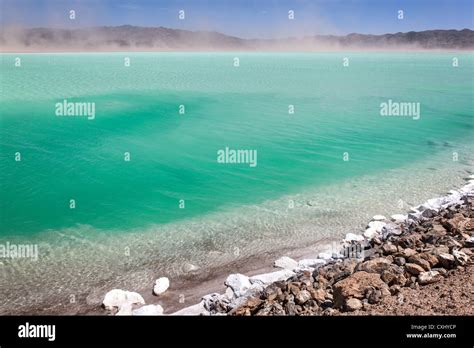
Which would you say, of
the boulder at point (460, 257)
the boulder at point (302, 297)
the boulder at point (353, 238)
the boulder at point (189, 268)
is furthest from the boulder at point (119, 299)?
the boulder at point (460, 257)

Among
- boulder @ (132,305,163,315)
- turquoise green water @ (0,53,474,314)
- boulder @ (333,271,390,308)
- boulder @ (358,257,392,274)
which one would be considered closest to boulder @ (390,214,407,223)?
turquoise green water @ (0,53,474,314)

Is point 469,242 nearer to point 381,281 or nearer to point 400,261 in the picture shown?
point 400,261

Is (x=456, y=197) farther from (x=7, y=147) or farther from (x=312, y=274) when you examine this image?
(x=7, y=147)

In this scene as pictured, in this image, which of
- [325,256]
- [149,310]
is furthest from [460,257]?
[149,310]

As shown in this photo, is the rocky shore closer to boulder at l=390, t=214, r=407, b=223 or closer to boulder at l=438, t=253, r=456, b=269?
boulder at l=438, t=253, r=456, b=269

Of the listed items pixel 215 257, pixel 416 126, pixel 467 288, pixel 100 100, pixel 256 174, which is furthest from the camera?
pixel 100 100

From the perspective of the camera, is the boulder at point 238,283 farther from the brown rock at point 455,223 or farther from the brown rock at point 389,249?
the brown rock at point 455,223
